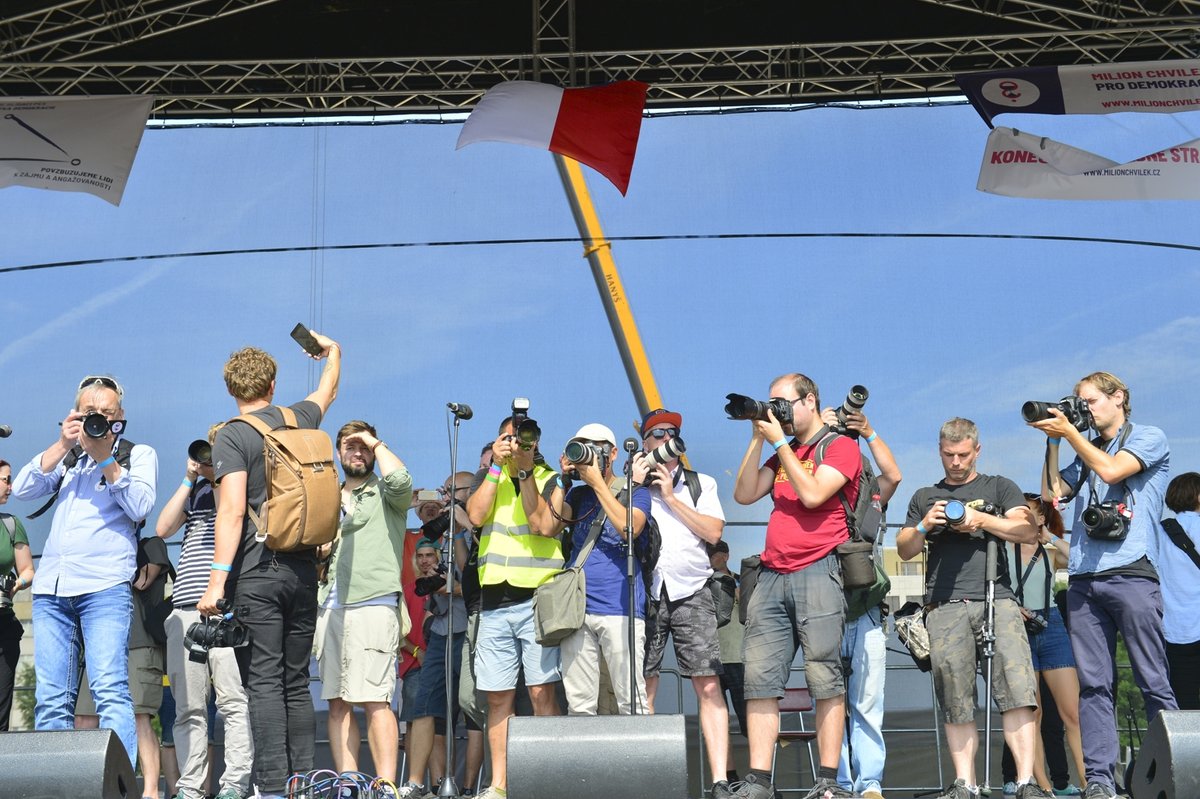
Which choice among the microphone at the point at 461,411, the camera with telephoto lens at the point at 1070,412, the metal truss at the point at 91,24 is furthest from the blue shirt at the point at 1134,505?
the metal truss at the point at 91,24

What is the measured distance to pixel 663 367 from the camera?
7.80m

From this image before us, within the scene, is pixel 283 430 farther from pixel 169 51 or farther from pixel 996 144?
pixel 996 144

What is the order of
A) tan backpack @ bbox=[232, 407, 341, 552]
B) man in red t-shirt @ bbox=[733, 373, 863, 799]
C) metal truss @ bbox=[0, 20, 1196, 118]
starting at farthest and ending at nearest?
1. metal truss @ bbox=[0, 20, 1196, 118]
2. man in red t-shirt @ bbox=[733, 373, 863, 799]
3. tan backpack @ bbox=[232, 407, 341, 552]

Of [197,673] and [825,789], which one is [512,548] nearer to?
[197,673]

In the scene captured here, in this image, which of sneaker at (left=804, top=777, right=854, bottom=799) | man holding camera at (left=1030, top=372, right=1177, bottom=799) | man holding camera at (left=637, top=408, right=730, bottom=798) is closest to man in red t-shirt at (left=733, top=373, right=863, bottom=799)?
sneaker at (left=804, top=777, right=854, bottom=799)

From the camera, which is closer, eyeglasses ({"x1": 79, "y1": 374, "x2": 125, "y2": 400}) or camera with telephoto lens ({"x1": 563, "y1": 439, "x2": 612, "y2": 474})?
Answer: eyeglasses ({"x1": 79, "y1": 374, "x2": 125, "y2": 400})

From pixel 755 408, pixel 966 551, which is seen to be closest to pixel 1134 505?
pixel 966 551

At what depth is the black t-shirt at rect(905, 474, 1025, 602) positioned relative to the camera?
4211mm

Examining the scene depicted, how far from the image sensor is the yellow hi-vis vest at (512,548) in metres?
4.53

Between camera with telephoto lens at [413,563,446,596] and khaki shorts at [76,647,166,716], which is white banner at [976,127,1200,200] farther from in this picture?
khaki shorts at [76,647,166,716]

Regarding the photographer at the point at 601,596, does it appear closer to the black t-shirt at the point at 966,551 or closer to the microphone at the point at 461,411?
the microphone at the point at 461,411

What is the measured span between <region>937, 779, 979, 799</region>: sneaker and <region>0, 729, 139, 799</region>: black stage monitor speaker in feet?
8.00

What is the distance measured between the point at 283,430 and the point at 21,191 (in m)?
5.34

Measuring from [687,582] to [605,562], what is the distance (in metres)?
0.30
